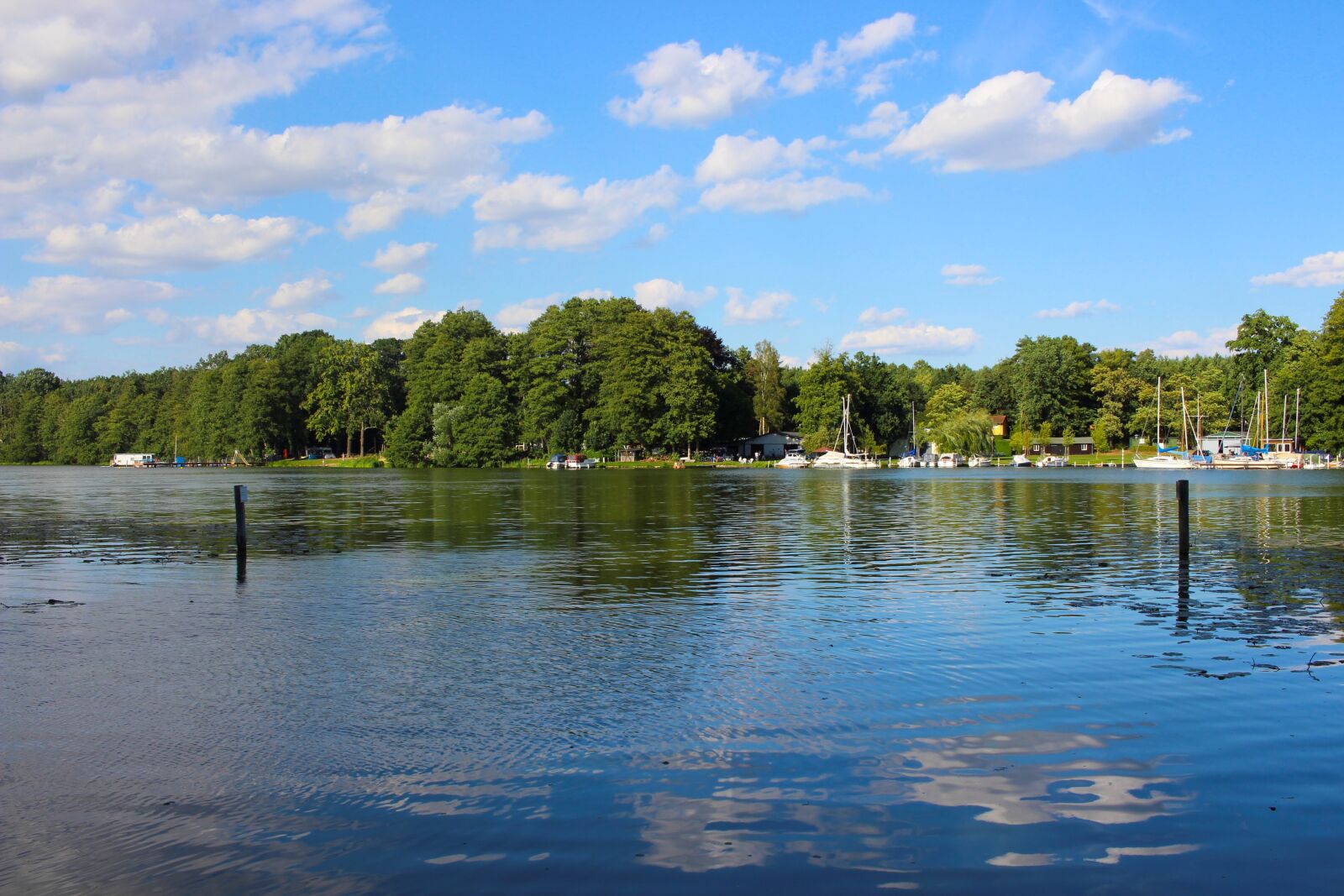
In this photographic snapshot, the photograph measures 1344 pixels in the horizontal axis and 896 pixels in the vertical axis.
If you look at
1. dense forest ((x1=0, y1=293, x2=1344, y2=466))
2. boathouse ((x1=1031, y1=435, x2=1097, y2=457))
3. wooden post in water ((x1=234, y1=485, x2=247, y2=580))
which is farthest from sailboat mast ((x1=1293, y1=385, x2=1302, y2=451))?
wooden post in water ((x1=234, y1=485, x2=247, y2=580))

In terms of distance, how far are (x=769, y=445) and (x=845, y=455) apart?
1919 centimetres

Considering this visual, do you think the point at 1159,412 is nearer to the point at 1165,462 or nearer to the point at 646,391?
the point at 1165,462

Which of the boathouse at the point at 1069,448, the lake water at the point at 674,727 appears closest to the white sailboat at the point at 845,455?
the boathouse at the point at 1069,448

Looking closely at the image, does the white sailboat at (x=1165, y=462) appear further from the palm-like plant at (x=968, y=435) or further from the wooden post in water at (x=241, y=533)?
the wooden post in water at (x=241, y=533)

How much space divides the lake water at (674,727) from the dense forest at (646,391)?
346ft

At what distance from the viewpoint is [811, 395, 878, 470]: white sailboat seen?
128625 mm

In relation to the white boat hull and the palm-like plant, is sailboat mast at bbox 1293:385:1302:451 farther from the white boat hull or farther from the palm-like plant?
the palm-like plant

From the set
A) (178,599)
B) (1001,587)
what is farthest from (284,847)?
(1001,587)

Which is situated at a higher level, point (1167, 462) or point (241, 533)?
point (1167, 462)

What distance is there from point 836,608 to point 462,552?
42.6 feet

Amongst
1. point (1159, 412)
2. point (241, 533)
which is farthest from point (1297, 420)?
point (241, 533)

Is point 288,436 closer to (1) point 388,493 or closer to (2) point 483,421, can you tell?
(2) point 483,421

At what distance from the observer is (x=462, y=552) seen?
2694 cm

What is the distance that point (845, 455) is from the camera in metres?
130
